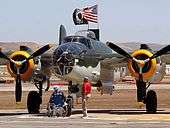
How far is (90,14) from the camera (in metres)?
35.9

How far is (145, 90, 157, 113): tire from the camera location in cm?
2675

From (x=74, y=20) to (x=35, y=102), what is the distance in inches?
346

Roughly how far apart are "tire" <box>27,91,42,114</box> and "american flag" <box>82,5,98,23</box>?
9233mm

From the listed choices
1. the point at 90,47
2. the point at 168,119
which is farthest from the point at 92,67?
the point at 168,119

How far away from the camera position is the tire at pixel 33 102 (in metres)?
27.4

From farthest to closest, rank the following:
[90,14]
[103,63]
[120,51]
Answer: [90,14], [103,63], [120,51]

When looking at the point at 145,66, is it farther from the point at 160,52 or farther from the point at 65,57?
→ the point at 65,57

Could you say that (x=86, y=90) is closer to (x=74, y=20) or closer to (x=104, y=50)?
(x=104, y=50)

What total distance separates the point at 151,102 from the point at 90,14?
10.8 meters

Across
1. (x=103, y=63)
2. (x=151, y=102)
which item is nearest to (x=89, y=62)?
(x=103, y=63)

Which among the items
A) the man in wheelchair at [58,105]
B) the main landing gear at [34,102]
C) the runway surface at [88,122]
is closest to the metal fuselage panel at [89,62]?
the man in wheelchair at [58,105]

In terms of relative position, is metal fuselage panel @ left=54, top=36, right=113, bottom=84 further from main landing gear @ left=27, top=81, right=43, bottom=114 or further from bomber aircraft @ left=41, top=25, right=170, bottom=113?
main landing gear @ left=27, top=81, right=43, bottom=114

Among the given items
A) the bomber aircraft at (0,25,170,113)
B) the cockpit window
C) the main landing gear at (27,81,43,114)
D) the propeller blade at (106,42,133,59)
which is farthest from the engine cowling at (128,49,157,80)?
the main landing gear at (27,81,43,114)

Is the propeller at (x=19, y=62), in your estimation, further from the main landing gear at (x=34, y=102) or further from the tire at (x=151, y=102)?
the tire at (x=151, y=102)
